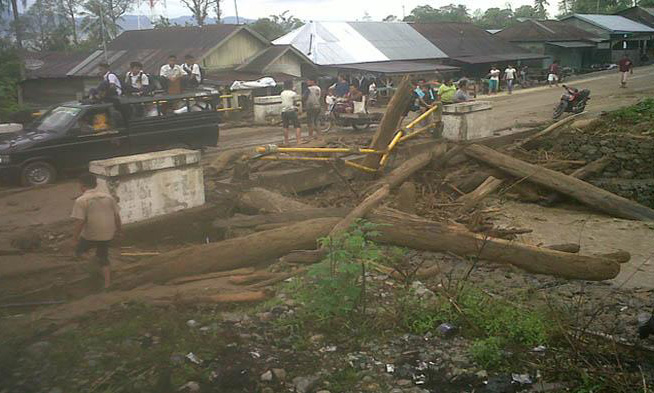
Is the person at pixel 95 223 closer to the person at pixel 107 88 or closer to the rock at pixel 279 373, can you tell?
the rock at pixel 279 373

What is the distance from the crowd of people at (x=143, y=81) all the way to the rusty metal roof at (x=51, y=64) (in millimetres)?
17419

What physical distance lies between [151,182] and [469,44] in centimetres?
3529

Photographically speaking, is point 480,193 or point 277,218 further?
point 480,193

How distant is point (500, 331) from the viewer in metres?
5.60

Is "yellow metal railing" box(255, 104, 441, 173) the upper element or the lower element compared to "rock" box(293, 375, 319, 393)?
upper

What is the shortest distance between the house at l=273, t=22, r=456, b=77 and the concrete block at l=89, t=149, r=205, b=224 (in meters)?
20.9

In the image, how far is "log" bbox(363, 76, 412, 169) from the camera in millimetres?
10906

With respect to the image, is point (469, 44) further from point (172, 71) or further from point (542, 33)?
point (172, 71)

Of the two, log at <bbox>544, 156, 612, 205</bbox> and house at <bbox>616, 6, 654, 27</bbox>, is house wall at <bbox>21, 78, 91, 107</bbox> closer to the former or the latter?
log at <bbox>544, 156, 612, 205</bbox>

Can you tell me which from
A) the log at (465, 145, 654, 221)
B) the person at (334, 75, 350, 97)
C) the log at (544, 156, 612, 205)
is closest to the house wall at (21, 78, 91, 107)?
the person at (334, 75, 350, 97)

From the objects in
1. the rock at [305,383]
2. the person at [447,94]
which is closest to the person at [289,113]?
the person at [447,94]

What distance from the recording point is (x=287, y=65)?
28.6 meters

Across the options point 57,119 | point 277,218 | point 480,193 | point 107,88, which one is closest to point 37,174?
point 57,119

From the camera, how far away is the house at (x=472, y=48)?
37.3m
